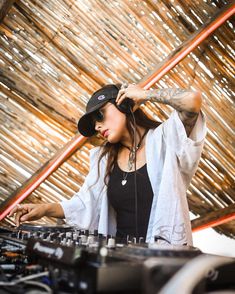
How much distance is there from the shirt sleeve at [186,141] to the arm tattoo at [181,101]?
2cm

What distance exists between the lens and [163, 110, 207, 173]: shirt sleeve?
155 cm

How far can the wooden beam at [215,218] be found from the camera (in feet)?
11.6

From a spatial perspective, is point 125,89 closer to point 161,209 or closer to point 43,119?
point 161,209

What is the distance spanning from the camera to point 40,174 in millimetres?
3162

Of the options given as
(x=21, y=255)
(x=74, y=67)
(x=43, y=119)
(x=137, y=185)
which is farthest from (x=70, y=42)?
(x=21, y=255)

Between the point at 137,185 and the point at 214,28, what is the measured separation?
4.80 ft

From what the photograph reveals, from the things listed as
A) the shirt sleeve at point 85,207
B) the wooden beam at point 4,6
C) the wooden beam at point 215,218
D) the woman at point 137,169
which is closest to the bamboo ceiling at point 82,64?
the wooden beam at point 4,6

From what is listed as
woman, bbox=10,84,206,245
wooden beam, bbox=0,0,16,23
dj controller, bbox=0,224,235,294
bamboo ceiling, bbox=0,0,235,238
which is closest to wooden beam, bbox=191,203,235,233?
bamboo ceiling, bbox=0,0,235,238

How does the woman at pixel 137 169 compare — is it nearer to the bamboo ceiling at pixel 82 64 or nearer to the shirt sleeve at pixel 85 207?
the shirt sleeve at pixel 85 207

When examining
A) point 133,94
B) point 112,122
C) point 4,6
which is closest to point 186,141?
point 133,94

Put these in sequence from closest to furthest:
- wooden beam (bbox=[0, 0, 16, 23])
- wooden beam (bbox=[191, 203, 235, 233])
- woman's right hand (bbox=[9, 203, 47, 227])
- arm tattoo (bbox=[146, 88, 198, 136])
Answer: arm tattoo (bbox=[146, 88, 198, 136])
woman's right hand (bbox=[9, 203, 47, 227])
wooden beam (bbox=[0, 0, 16, 23])
wooden beam (bbox=[191, 203, 235, 233])

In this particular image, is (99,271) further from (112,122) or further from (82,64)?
(82,64)

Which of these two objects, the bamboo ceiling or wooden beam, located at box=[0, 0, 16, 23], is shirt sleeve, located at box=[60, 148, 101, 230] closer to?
the bamboo ceiling

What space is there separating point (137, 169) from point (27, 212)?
1.83 feet
